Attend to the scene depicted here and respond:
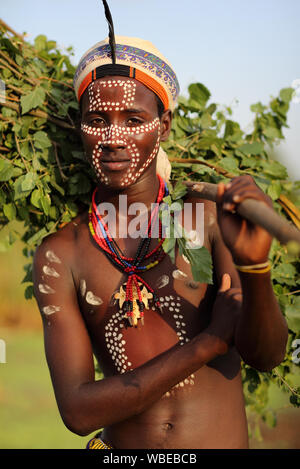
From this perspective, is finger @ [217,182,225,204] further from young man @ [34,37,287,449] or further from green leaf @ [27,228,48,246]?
green leaf @ [27,228,48,246]

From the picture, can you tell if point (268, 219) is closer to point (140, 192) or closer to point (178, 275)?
point (178, 275)

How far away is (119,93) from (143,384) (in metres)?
1.41

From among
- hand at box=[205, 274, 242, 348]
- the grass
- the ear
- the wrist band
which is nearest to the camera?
the wrist band

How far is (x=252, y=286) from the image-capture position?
212cm

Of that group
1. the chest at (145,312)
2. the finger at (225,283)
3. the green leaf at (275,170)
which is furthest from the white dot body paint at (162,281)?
the green leaf at (275,170)

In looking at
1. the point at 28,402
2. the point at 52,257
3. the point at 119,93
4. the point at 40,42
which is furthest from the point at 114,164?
the point at 28,402

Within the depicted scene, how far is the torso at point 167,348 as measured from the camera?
9.20ft

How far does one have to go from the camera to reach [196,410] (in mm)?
2801

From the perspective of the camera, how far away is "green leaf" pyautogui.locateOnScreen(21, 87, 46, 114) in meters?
3.20

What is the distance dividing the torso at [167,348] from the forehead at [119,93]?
0.76 meters

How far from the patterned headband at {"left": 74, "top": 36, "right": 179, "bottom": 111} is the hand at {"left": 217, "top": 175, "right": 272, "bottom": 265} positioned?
1199 mm

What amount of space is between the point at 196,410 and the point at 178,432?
0.14 m

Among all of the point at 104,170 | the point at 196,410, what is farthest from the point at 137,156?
the point at 196,410

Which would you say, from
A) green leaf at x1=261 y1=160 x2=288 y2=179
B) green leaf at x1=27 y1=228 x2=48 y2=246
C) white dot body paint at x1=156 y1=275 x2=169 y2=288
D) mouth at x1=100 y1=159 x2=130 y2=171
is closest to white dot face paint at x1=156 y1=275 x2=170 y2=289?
white dot body paint at x1=156 y1=275 x2=169 y2=288
